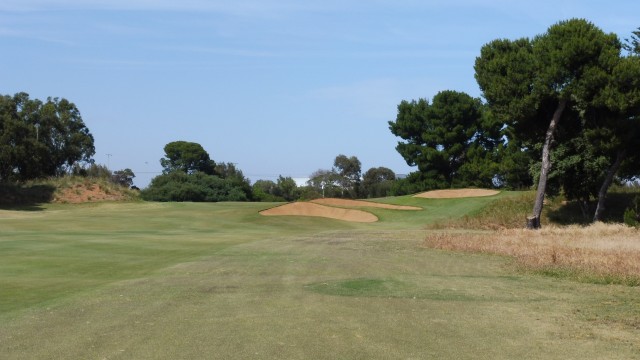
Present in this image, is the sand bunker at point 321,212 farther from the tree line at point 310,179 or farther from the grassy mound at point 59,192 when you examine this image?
the tree line at point 310,179

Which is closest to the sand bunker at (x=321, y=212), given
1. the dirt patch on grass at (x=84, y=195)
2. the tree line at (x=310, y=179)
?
the dirt patch on grass at (x=84, y=195)

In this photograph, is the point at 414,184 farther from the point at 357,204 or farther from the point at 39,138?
the point at 39,138

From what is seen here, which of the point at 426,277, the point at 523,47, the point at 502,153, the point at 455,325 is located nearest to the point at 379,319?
the point at 455,325

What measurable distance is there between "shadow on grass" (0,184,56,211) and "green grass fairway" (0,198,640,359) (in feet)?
175

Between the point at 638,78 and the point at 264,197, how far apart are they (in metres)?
82.6

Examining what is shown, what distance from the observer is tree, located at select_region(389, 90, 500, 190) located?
292 ft

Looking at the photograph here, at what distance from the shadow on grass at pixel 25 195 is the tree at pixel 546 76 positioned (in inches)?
1951

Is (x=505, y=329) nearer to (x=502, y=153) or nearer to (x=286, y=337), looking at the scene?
(x=286, y=337)

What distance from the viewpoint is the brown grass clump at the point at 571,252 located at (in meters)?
15.7

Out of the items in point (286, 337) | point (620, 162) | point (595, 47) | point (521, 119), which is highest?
point (595, 47)

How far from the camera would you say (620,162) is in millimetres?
41031

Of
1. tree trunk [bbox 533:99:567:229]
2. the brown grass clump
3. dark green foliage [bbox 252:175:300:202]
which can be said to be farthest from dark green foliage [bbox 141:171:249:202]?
the brown grass clump

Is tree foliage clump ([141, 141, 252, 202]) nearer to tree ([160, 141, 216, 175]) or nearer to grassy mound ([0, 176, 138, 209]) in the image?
grassy mound ([0, 176, 138, 209])

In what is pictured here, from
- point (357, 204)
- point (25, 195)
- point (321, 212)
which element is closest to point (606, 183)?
point (357, 204)
